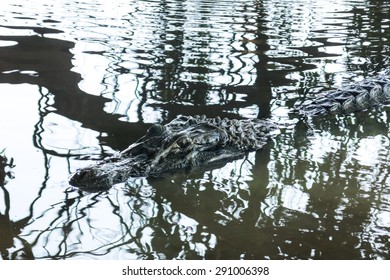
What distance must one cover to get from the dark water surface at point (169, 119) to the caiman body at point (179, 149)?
10 cm

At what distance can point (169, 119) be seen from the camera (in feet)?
17.2

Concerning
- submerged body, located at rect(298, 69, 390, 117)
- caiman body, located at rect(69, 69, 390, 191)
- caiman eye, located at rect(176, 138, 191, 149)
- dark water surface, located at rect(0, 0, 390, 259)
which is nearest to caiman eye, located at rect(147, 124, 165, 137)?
caiman body, located at rect(69, 69, 390, 191)

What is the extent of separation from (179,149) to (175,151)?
40 millimetres

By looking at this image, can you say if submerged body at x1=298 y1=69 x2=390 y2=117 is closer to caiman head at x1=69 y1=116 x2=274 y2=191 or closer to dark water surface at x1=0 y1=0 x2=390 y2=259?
dark water surface at x1=0 y1=0 x2=390 y2=259

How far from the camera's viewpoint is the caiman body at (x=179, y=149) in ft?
12.4

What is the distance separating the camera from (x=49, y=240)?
307 cm

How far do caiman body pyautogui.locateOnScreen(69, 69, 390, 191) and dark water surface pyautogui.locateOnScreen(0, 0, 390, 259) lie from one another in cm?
10

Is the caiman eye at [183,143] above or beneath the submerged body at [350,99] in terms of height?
above

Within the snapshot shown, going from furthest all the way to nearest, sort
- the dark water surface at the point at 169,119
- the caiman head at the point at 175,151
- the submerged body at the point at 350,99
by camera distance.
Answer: the submerged body at the point at 350,99 → the caiman head at the point at 175,151 → the dark water surface at the point at 169,119

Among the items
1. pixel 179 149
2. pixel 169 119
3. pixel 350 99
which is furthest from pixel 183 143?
pixel 350 99

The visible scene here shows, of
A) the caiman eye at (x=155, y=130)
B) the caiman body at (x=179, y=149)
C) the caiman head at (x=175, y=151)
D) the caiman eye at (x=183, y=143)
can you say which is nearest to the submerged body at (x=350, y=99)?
the caiman body at (x=179, y=149)

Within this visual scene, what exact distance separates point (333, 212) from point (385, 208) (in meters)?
0.32

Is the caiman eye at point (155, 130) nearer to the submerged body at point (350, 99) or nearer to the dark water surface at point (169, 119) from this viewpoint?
the dark water surface at point (169, 119)

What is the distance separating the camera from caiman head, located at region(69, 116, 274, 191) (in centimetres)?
378
